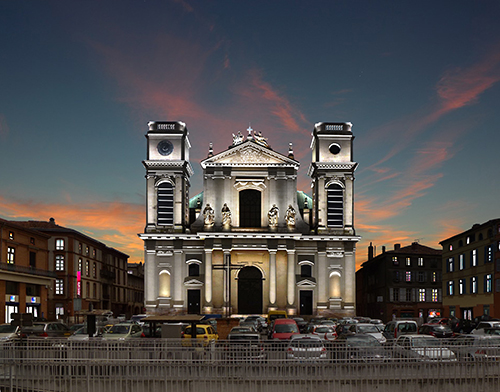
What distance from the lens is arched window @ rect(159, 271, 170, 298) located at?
246 feet

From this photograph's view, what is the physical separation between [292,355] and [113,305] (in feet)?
289

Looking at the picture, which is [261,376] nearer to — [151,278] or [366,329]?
[366,329]

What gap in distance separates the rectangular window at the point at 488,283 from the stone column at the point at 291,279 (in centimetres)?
2234

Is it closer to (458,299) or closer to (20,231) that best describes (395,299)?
(458,299)

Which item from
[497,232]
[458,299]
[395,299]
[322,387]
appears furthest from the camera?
[395,299]

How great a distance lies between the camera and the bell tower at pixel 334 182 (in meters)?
76.6

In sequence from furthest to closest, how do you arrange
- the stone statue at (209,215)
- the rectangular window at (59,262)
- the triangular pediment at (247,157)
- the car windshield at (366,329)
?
the rectangular window at (59,262) < the triangular pediment at (247,157) < the stone statue at (209,215) < the car windshield at (366,329)

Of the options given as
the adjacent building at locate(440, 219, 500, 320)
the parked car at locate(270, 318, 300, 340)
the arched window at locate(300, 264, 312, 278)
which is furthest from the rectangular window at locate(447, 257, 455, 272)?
the parked car at locate(270, 318, 300, 340)

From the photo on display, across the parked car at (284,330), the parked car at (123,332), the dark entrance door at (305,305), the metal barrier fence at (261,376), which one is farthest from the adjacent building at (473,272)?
the metal barrier fence at (261,376)

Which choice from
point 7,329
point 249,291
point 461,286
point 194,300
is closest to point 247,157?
point 249,291

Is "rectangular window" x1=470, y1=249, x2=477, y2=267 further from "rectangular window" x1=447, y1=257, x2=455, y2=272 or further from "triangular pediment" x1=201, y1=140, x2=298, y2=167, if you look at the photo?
"triangular pediment" x1=201, y1=140, x2=298, y2=167

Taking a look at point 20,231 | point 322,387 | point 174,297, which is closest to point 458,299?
point 174,297

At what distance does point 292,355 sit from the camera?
2238cm

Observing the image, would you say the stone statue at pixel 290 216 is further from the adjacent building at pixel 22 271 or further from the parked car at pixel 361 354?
the parked car at pixel 361 354
